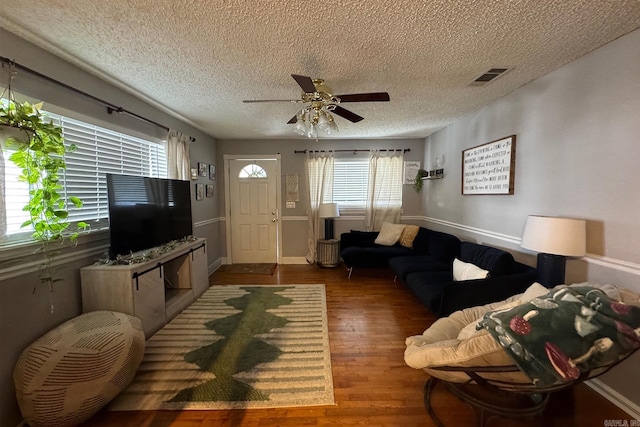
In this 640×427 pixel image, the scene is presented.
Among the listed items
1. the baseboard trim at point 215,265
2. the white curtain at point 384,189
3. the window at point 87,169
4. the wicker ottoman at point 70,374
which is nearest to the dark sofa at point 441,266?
the white curtain at point 384,189

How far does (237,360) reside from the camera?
7.09 ft

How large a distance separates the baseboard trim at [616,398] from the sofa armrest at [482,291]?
71 cm

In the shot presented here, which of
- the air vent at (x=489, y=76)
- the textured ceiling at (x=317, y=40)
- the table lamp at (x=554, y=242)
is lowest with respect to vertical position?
the table lamp at (x=554, y=242)

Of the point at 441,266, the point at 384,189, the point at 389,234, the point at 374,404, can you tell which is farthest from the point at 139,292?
the point at 384,189

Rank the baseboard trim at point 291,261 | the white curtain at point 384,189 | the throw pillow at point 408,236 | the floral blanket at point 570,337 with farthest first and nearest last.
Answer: the baseboard trim at point 291,261, the white curtain at point 384,189, the throw pillow at point 408,236, the floral blanket at point 570,337

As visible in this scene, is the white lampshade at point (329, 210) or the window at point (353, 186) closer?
the white lampshade at point (329, 210)

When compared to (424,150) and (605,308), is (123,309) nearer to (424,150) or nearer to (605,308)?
(605,308)

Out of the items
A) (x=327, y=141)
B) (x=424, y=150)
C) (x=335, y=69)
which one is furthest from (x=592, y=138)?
(x=327, y=141)

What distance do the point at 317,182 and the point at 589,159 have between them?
3.66 metres

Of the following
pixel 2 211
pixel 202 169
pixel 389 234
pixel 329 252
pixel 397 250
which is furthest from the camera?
pixel 329 252

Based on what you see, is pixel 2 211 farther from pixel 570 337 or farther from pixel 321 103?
pixel 570 337

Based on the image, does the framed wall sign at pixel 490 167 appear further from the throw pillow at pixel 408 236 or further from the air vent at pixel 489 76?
the throw pillow at pixel 408 236

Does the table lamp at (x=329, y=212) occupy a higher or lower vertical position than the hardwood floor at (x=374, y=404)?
higher

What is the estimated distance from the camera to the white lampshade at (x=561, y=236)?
1785 millimetres
